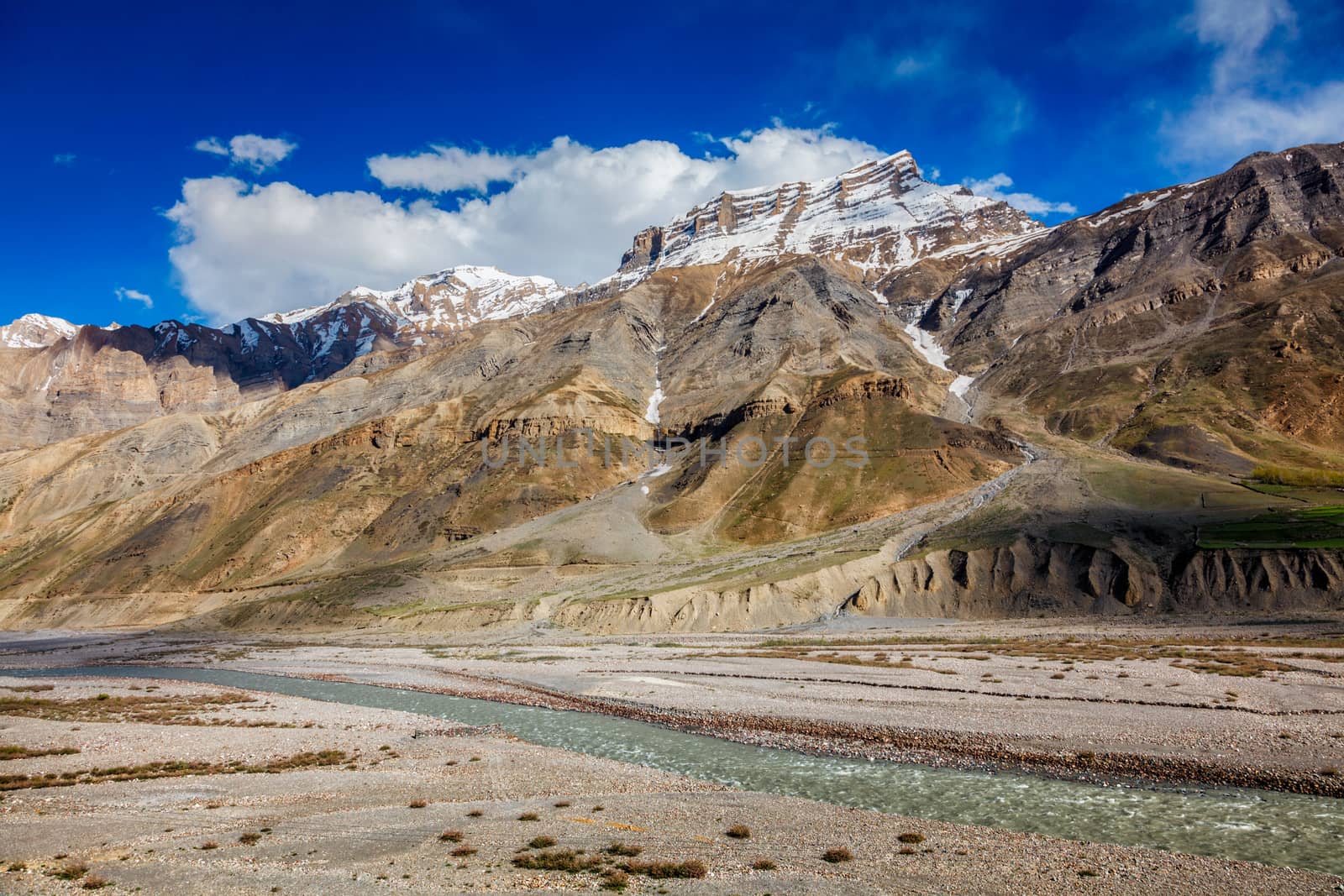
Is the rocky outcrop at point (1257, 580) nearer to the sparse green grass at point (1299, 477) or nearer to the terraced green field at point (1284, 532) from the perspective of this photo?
the terraced green field at point (1284, 532)

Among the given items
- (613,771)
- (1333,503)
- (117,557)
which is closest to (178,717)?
(613,771)

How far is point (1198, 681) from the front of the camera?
38062 millimetres

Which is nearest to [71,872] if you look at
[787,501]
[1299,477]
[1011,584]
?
[1011,584]

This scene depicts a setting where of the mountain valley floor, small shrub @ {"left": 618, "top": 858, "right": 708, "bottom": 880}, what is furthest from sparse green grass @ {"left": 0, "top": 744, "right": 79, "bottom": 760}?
small shrub @ {"left": 618, "top": 858, "right": 708, "bottom": 880}

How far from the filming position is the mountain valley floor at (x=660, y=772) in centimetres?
1628

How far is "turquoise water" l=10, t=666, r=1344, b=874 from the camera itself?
1814 cm

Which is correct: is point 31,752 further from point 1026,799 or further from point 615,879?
point 1026,799

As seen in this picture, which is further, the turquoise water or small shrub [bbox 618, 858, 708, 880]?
the turquoise water

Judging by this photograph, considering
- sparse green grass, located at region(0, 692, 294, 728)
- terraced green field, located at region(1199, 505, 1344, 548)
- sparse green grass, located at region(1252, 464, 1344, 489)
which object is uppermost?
sparse green grass, located at region(1252, 464, 1344, 489)

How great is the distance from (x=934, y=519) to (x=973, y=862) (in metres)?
92.6

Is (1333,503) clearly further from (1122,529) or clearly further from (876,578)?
(876,578)

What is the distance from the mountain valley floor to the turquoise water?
134 cm

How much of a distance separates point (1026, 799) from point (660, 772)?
12.7m

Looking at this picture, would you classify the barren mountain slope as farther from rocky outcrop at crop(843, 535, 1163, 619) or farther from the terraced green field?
rocky outcrop at crop(843, 535, 1163, 619)
